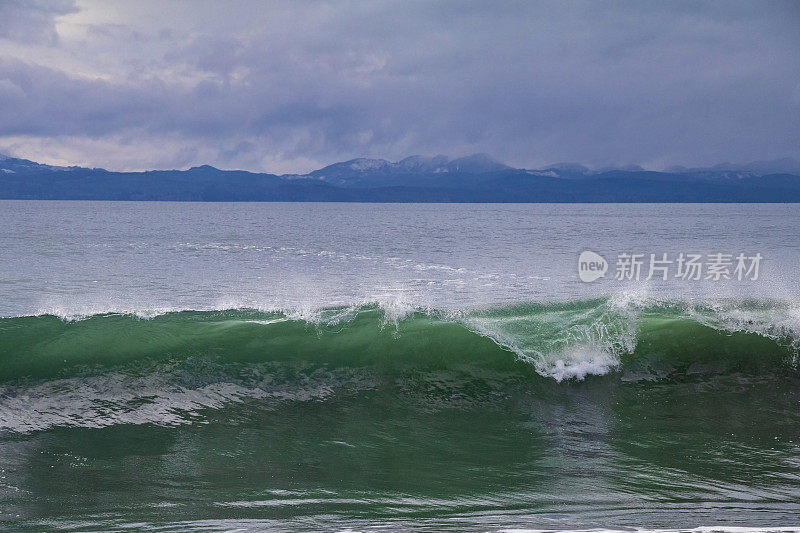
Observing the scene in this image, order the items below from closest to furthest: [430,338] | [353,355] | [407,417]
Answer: [407,417] < [353,355] < [430,338]

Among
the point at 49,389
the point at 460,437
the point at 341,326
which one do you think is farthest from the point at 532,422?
the point at 49,389

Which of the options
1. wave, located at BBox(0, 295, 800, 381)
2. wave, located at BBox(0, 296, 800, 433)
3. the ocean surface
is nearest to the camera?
the ocean surface

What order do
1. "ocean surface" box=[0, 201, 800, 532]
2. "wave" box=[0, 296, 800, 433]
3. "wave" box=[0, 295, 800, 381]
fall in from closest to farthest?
1. "ocean surface" box=[0, 201, 800, 532]
2. "wave" box=[0, 296, 800, 433]
3. "wave" box=[0, 295, 800, 381]

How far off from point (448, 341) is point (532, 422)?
9.53 feet

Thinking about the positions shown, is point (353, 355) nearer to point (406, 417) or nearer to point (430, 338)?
point (430, 338)

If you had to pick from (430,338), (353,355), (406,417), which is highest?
(430,338)

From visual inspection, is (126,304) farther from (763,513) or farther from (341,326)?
(763,513)

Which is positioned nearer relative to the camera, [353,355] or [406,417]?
[406,417]

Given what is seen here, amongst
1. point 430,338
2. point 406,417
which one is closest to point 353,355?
point 430,338

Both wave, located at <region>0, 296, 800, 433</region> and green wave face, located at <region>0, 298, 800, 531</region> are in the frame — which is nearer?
green wave face, located at <region>0, 298, 800, 531</region>

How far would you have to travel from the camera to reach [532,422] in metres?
9.59

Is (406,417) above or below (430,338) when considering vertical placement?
below

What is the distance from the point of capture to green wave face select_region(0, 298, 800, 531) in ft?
22.2

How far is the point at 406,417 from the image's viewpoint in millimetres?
9852
